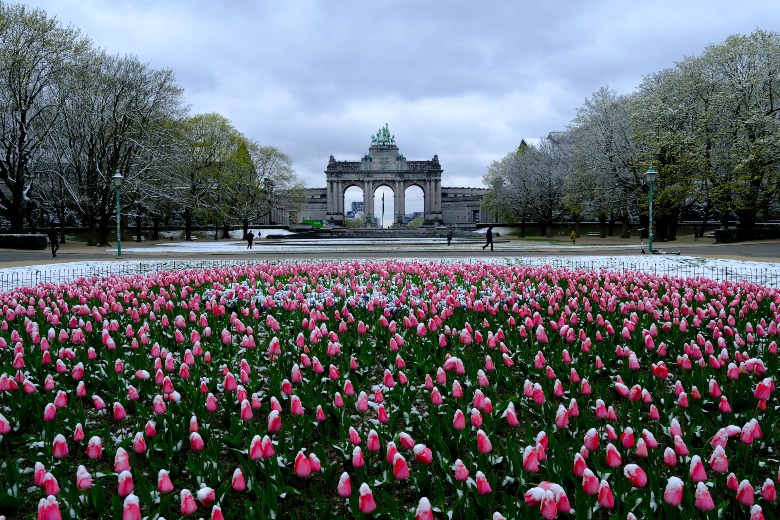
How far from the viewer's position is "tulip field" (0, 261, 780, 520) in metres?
3.56

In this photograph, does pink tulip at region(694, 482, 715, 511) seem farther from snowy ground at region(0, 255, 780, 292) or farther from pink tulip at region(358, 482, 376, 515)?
snowy ground at region(0, 255, 780, 292)

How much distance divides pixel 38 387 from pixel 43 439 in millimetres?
1748

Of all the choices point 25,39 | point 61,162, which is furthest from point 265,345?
point 61,162

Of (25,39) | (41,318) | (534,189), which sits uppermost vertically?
(25,39)

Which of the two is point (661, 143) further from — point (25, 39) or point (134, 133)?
point (25, 39)

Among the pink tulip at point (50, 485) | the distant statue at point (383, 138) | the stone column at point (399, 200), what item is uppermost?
the distant statue at point (383, 138)

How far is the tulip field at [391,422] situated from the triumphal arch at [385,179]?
98200mm

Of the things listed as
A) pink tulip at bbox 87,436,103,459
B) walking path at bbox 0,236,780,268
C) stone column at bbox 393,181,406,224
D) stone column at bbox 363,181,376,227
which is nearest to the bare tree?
walking path at bbox 0,236,780,268

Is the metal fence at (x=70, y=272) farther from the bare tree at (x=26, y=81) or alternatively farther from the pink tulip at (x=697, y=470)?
the bare tree at (x=26, y=81)

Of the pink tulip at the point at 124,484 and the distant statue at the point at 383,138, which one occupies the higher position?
the distant statue at the point at 383,138

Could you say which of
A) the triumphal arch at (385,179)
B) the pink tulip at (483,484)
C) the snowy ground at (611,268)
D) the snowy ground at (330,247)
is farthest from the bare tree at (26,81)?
the triumphal arch at (385,179)

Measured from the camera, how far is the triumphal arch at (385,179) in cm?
10756

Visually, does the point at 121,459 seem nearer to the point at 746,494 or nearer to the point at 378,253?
the point at 746,494

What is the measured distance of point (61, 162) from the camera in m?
41.7
